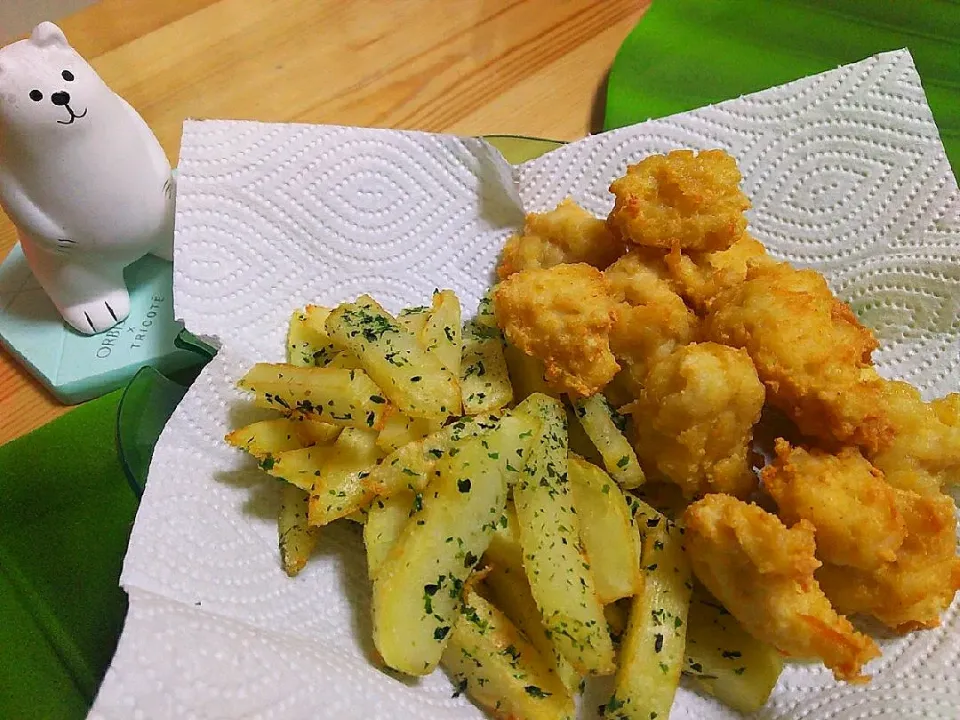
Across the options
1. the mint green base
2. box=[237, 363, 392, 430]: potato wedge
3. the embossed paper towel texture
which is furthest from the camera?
the mint green base

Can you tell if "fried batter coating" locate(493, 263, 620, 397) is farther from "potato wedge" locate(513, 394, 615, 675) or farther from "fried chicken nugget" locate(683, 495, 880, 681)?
"fried chicken nugget" locate(683, 495, 880, 681)

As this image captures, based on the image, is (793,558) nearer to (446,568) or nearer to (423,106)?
(446,568)

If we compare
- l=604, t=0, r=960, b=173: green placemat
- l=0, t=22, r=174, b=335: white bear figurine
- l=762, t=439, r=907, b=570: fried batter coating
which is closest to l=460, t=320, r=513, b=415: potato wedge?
l=762, t=439, r=907, b=570: fried batter coating

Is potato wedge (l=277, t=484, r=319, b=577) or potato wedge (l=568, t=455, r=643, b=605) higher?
potato wedge (l=277, t=484, r=319, b=577)

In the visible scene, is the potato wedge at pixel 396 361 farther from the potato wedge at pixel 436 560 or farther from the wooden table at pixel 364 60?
the wooden table at pixel 364 60

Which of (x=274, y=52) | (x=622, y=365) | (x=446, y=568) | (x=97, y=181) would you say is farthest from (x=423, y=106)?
(x=446, y=568)

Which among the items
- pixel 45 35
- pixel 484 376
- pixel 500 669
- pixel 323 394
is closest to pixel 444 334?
pixel 484 376

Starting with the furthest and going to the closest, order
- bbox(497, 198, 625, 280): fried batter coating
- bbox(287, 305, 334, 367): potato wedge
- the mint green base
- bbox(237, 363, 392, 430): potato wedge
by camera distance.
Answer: the mint green base < bbox(497, 198, 625, 280): fried batter coating < bbox(287, 305, 334, 367): potato wedge < bbox(237, 363, 392, 430): potato wedge
